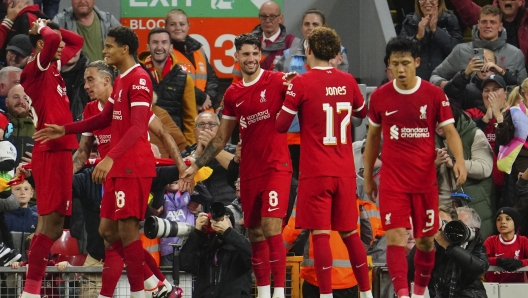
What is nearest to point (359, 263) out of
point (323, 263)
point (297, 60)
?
point (323, 263)

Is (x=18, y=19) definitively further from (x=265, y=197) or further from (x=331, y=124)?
(x=331, y=124)

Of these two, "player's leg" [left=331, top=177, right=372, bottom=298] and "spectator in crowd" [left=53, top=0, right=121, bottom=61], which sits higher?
"spectator in crowd" [left=53, top=0, right=121, bottom=61]

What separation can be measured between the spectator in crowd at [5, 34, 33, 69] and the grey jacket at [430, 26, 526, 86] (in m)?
4.92

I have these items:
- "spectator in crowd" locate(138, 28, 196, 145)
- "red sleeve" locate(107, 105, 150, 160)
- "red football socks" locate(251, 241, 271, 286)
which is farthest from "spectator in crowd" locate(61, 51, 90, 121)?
"red football socks" locate(251, 241, 271, 286)

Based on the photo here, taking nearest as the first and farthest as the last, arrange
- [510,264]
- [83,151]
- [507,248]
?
[510,264] < [83,151] < [507,248]

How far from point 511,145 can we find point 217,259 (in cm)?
397

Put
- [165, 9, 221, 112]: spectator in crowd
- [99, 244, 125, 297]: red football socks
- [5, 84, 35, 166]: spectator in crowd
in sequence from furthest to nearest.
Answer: [165, 9, 221, 112]: spectator in crowd < [5, 84, 35, 166]: spectator in crowd < [99, 244, 125, 297]: red football socks

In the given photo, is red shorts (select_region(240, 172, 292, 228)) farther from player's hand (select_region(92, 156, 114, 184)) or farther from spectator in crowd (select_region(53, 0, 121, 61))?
spectator in crowd (select_region(53, 0, 121, 61))

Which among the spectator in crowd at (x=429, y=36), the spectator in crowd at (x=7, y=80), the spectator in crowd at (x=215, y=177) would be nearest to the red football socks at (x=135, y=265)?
the spectator in crowd at (x=215, y=177)

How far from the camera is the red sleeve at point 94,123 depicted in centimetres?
1027

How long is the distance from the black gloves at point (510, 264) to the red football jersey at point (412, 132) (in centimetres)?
148

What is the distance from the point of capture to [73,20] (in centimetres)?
1464

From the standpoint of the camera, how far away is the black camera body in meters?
10.2

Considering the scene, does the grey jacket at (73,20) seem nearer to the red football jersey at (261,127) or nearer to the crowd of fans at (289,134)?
the crowd of fans at (289,134)
